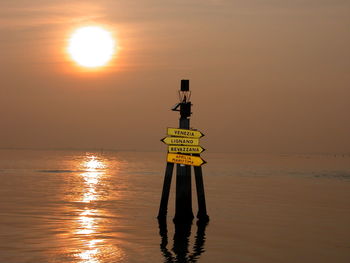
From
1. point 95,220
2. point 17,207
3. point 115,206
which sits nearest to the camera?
point 95,220

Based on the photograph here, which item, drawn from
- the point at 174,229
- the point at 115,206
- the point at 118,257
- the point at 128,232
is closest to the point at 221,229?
the point at 174,229

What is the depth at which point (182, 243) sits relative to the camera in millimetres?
21766

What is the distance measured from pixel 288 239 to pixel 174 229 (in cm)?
475

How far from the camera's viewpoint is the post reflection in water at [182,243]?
1893 cm

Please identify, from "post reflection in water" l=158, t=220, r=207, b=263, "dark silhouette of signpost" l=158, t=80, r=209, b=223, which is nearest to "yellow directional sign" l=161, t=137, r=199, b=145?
"dark silhouette of signpost" l=158, t=80, r=209, b=223

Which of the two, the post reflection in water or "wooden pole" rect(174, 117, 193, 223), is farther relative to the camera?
"wooden pole" rect(174, 117, 193, 223)

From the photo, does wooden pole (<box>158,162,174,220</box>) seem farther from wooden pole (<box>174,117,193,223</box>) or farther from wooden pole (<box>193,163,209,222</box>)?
wooden pole (<box>193,163,209,222</box>)

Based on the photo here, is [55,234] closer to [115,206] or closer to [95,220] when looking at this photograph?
[95,220]

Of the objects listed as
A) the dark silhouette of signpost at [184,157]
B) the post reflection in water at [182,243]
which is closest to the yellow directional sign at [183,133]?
the dark silhouette of signpost at [184,157]

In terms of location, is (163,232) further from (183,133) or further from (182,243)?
(183,133)

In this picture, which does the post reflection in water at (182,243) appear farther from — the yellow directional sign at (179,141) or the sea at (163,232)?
the yellow directional sign at (179,141)

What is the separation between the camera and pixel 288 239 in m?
23.3

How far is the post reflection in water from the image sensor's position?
18.9m

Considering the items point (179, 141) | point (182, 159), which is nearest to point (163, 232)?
point (182, 159)
